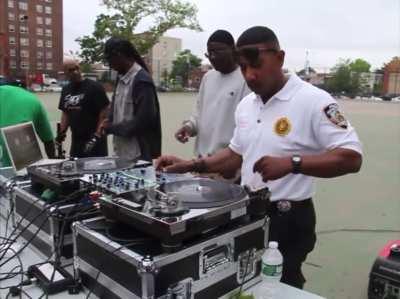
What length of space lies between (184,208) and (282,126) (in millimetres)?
693

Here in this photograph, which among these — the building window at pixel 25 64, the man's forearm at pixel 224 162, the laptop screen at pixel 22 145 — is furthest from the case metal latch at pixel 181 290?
the building window at pixel 25 64

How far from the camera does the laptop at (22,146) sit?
2.10m

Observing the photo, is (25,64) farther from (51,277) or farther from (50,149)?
(51,277)

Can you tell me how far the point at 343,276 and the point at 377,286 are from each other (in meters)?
0.62

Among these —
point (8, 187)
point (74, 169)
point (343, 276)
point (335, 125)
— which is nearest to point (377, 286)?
point (343, 276)

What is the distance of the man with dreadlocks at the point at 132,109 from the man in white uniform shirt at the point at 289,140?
0.97 meters

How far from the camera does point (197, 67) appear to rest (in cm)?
6425

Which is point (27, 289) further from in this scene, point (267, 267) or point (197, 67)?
point (197, 67)

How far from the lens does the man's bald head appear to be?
3746 millimetres

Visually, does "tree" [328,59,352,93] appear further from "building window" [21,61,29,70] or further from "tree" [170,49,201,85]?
"building window" [21,61,29,70]

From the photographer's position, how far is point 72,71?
3.75 m

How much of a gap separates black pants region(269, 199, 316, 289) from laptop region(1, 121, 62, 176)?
116 centimetres

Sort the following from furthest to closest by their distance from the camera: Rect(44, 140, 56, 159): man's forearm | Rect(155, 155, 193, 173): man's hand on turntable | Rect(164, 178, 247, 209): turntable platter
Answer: Rect(44, 140, 56, 159): man's forearm, Rect(155, 155, 193, 173): man's hand on turntable, Rect(164, 178, 247, 209): turntable platter

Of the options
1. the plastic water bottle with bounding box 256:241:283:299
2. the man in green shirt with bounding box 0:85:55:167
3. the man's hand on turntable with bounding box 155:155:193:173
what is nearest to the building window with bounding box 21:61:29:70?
the man in green shirt with bounding box 0:85:55:167
